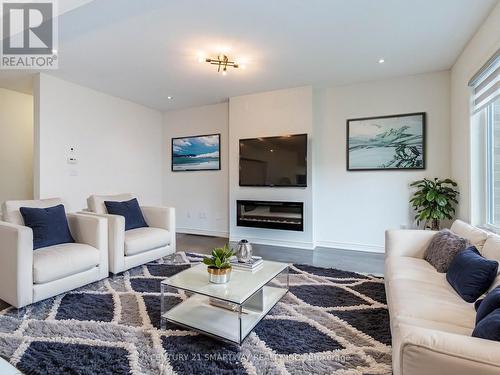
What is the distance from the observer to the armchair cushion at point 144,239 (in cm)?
300

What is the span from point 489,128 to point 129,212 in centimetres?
413

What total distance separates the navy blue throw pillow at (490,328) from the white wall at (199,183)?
4.28m

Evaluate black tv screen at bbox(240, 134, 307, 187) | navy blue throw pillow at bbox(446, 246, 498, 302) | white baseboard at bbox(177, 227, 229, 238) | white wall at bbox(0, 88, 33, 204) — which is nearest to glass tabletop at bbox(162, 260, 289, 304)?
navy blue throw pillow at bbox(446, 246, 498, 302)

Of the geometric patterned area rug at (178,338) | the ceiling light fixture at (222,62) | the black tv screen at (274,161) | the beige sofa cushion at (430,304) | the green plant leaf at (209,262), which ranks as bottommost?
the geometric patterned area rug at (178,338)

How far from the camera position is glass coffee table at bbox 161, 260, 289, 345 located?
1.73m

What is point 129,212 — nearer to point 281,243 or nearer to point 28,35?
point 28,35

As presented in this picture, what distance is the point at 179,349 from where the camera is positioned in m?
1.66

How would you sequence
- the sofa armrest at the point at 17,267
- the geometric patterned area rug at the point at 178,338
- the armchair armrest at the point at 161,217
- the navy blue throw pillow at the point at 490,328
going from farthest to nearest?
the armchair armrest at the point at 161,217
the sofa armrest at the point at 17,267
the geometric patterned area rug at the point at 178,338
the navy blue throw pillow at the point at 490,328

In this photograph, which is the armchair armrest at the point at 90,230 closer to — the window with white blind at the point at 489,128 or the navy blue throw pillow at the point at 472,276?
the navy blue throw pillow at the point at 472,276

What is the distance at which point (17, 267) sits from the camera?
208cm

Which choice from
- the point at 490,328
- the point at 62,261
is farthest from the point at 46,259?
the point at 490,328

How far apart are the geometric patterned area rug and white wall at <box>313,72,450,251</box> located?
1768 millimetres

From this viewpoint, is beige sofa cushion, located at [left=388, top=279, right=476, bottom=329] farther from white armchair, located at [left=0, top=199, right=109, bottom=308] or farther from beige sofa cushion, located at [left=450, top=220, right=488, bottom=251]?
white armchair, located at [left=0, top=199, right=109, bottom=308]

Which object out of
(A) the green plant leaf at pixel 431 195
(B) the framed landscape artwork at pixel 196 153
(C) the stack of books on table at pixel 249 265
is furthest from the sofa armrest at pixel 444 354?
(B) the framed landscape artwork at pixel 196 153
